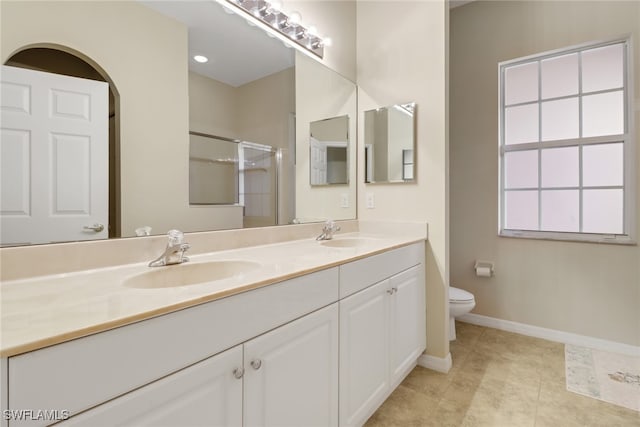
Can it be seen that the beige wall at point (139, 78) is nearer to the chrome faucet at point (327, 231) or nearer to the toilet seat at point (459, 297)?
the chrome faucet at point (327, 231)

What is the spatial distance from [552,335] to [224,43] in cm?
298

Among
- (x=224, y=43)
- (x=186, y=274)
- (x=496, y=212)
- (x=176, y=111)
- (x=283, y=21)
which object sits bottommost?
(x=186, y=274)

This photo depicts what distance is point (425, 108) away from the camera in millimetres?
1942

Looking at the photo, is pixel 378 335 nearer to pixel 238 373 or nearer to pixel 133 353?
pixel 238 373

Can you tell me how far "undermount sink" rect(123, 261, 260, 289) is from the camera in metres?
0.97

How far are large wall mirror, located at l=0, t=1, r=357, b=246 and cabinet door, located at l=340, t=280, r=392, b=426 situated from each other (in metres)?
0.66

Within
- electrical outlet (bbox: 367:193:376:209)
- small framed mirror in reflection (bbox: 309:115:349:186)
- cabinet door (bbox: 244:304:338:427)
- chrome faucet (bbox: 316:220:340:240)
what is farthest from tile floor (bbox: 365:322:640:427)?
small framed mirror in reflection (bbox: 309:115:349:186)

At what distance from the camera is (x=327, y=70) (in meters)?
2.05

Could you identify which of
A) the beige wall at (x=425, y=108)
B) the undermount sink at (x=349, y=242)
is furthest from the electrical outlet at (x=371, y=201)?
the undermount sink at (x=349, y=242)

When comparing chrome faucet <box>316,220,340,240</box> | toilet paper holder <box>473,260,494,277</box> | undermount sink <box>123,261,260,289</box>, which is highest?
chrome faucet <box>316,220,340,240</box>

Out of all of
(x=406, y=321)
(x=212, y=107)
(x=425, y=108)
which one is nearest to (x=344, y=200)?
(x=425, y=108)

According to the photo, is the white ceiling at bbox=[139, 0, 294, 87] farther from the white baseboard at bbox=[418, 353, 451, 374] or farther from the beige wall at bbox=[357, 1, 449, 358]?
the white baseboard at bbox=[418, 353, 451, 374]

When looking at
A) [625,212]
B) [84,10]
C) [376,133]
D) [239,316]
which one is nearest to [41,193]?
[84,10]
